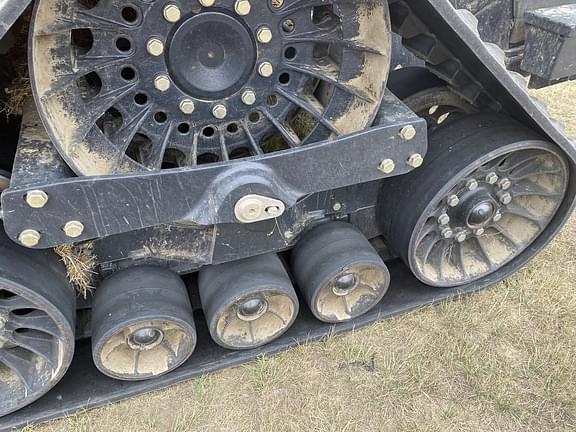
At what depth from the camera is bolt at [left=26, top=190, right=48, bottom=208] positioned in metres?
1.75

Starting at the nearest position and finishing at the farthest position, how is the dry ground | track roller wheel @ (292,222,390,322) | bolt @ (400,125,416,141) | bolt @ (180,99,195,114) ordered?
bolt @ (180,99,195,114) → bolt @ (400,125,416,141) → the dry ground → track roller wheel @ (292,222,390,322)

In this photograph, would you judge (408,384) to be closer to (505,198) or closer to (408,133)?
(505,198)

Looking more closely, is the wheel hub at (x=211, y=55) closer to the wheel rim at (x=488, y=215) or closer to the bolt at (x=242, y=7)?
the bolt at (x=242, y=7)

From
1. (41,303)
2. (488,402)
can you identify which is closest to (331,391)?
(488,402)

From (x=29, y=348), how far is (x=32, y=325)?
0.11 m

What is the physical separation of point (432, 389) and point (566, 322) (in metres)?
0.71

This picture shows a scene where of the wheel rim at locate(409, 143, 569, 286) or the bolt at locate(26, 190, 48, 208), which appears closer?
the bolt at locate(26, 190, 48, 208)

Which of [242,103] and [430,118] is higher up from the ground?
[242,103]

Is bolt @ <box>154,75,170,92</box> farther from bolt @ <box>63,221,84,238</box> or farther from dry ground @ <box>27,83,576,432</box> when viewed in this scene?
dry ground @ <box>27,83,576,432</box>

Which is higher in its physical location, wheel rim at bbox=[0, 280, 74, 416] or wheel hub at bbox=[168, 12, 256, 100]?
wheel hub at bbox=[168, 12, 256, 100]

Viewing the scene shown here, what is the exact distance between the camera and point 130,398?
2332 millimetres

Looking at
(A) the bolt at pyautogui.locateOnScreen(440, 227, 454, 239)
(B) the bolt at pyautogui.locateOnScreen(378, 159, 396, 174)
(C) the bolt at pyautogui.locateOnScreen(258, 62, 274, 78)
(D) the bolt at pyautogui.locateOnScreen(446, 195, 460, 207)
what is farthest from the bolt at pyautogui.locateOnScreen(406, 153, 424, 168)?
(C) the bolt at pyautogui.locateOnScreen(258, 62, 274, 78)

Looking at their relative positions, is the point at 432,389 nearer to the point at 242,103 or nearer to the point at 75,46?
the point at 242,103

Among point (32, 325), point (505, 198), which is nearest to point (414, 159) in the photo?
point (505, 198)
